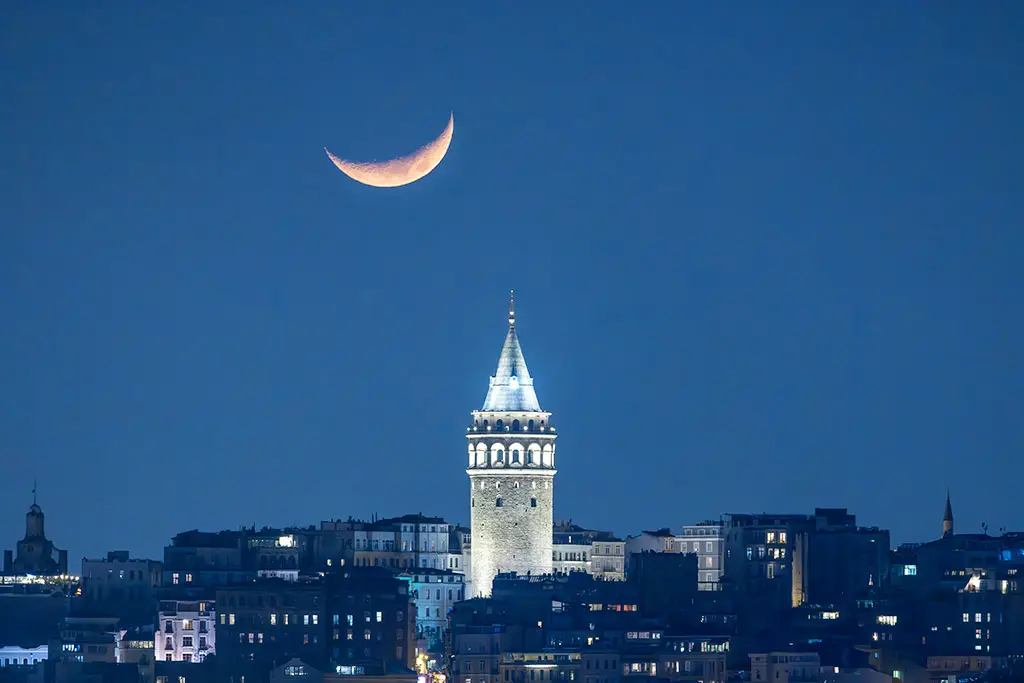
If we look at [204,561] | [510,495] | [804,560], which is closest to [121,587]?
[204,561]

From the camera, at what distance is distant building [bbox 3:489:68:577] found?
132 metres

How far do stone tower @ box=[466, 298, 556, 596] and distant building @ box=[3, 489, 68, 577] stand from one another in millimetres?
21367

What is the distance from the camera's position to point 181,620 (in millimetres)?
109188

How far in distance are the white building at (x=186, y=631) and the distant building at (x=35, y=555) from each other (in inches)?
845

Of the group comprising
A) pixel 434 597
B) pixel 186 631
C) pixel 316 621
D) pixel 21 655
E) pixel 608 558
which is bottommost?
pixel 21 655

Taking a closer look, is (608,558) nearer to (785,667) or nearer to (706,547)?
(706,547)

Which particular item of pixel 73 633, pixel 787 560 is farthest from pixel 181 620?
pixel 787 560

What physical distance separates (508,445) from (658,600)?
21.8 feet

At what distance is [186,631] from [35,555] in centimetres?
2500

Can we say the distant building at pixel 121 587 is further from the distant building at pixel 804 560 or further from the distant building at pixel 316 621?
the distant building at pixel 804 560

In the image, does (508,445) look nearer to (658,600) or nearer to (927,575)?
(658,600)

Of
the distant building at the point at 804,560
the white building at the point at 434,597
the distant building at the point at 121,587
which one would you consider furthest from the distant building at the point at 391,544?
the distant building at the point at 804,560

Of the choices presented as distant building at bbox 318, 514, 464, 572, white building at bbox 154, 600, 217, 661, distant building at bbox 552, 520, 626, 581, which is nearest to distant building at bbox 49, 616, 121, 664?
white building at bbox 154, 600, 217, 661

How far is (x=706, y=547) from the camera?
12469cm
